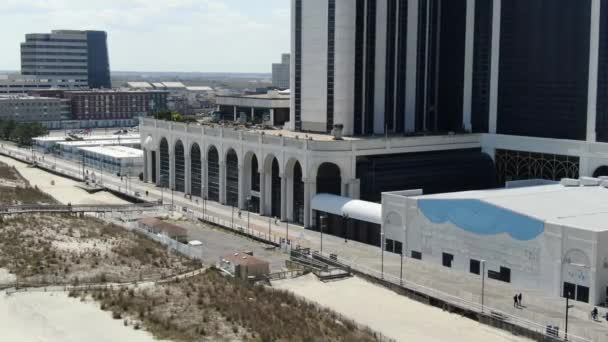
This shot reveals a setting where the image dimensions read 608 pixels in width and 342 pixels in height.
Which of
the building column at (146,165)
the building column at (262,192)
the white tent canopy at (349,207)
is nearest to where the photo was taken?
the white tent canopy at (349,207)

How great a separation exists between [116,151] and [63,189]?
26721 millimetres

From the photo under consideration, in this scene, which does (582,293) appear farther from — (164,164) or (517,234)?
(164,164)

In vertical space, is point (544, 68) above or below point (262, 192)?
above

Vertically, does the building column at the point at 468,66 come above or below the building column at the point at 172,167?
above

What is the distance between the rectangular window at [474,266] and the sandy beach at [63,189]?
55698 mm

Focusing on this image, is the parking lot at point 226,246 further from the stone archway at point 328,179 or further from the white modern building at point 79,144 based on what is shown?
the white modern building at point 79,144

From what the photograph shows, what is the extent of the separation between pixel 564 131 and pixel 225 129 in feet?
131

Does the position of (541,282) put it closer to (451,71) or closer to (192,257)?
(192,257)

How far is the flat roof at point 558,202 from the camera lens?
211ft

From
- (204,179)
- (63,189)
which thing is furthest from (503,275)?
(63,189)

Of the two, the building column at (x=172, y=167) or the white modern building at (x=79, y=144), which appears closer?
the building column at (x=172, y=167)

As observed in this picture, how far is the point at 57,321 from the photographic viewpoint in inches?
2062

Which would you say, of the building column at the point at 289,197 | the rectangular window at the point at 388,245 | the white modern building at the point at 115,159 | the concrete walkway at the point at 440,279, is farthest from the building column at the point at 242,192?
the white modern building at the point at 115,159

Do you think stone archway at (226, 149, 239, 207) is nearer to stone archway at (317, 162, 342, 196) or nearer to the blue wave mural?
stone archway at (317, 162, 342, 196)
